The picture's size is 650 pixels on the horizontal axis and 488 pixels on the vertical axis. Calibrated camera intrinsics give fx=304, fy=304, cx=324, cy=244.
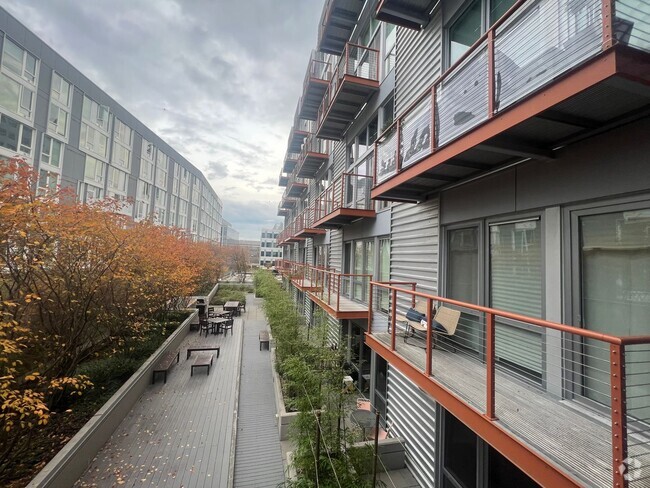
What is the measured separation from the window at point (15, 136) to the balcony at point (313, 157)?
62.4 feet

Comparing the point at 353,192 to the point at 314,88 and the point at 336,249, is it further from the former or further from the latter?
the point at 314,88

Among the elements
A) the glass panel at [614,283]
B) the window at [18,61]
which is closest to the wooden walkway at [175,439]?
the glass panel at [614,283]

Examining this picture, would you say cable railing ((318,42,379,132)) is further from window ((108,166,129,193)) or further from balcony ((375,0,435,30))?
window ((108,166,129,193))

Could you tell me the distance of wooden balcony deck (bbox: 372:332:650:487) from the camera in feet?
6.99

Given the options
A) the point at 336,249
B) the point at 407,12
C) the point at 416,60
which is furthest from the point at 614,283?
the point at 336,249

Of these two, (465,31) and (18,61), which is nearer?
(465,31)

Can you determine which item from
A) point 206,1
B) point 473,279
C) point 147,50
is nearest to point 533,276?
point 473,279

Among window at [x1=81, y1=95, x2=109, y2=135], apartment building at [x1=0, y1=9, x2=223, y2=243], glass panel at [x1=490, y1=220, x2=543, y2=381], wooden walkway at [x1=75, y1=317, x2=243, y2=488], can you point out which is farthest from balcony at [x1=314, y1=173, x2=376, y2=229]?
window at [x1=81, y1=95, x2=109, y2=135]

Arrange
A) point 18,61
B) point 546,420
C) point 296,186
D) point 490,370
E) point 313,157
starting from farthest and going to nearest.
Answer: point 296,186 → point 18,61 → point 313,157 → point 546,420 → point 490,370

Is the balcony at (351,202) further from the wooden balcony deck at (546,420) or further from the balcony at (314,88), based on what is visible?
the balcony at (314,88)

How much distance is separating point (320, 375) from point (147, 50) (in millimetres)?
18214

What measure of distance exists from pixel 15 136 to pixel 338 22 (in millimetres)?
22793

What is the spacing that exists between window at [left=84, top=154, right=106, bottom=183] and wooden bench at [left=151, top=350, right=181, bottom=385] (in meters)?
24.3

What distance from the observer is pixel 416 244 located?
21.1ft
